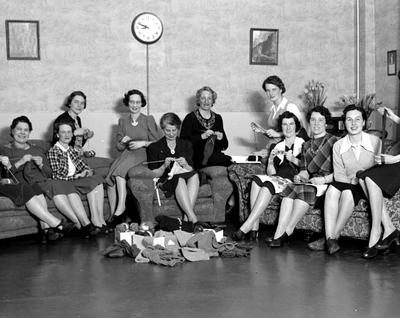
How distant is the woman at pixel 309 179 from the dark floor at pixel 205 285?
235 millimetres

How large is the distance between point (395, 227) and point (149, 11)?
12.9 ft

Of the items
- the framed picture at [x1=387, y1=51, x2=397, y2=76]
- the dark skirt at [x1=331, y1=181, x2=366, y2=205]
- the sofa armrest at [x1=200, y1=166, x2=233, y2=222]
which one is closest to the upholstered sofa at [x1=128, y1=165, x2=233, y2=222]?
the sofa armrest at [x1=200, y1=166, x2=233, y2=222]

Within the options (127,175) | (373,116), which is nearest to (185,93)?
(127,175)

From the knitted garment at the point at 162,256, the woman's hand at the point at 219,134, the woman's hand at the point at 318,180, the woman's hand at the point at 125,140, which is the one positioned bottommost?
the knitted garment at the point at 162,256

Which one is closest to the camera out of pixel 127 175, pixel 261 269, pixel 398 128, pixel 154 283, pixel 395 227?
pixel 154 283

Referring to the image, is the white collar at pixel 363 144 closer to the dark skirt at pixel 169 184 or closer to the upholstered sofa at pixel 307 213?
the upholstered sofa at pixel 307 213

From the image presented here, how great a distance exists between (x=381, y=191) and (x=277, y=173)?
122 centimetres

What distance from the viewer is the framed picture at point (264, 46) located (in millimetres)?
8211

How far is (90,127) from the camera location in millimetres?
7734

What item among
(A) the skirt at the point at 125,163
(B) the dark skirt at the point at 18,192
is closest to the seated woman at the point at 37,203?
(B) the dark skirt at the point at 18,192

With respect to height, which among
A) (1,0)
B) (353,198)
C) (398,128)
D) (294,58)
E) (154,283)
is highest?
(1,0)

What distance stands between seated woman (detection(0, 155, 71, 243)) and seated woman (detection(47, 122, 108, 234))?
46 centimetres

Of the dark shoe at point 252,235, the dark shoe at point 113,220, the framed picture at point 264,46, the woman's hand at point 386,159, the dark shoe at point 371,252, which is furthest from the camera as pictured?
the framed picture at point 264,46

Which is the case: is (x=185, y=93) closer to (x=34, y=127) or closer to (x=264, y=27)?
(x=264, y=27)
